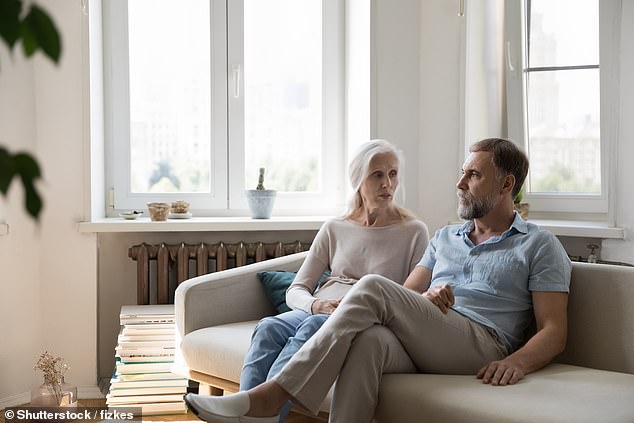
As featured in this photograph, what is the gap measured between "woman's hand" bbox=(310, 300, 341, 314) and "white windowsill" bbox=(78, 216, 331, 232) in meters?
1.04

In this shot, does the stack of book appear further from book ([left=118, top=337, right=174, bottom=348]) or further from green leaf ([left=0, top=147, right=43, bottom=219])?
green leaf ([left=0, top=147, right=43, bottom=219])

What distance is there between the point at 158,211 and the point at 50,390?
89 centimetres

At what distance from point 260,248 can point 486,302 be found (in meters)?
1.51

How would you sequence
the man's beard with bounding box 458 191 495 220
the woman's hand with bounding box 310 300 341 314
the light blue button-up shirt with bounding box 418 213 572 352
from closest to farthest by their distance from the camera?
the light blue button-up shirt with bounding box 418 213 572 352 → the man's beard with bounding box 458 191 495 220 → the woman's hand with bounding box 310 300 341 314

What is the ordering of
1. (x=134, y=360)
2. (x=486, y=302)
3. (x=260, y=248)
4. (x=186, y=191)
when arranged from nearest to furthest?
(x=486, y=302)
(x=134, y=360)
(x=260, y=248)
(x=186, y=191)

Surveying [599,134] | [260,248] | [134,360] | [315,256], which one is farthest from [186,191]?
[599,134]

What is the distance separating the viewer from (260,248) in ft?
11.8

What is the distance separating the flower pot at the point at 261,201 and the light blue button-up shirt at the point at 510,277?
4.79 feet

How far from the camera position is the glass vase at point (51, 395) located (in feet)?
10.4

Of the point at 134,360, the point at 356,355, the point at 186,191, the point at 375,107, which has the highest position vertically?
the point at 375,107

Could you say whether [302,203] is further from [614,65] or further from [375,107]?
[614,65]

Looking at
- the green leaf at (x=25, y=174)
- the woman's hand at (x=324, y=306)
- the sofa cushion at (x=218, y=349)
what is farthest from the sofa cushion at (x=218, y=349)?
the green leaf at (x=25, y=174)

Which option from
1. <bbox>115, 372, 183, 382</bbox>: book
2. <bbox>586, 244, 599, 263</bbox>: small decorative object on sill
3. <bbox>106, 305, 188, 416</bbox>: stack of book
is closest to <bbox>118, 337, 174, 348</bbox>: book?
<bbox>106, 305, 188, 416</bbox>: stack of book

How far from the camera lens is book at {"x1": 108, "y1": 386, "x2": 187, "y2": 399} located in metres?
3.19
